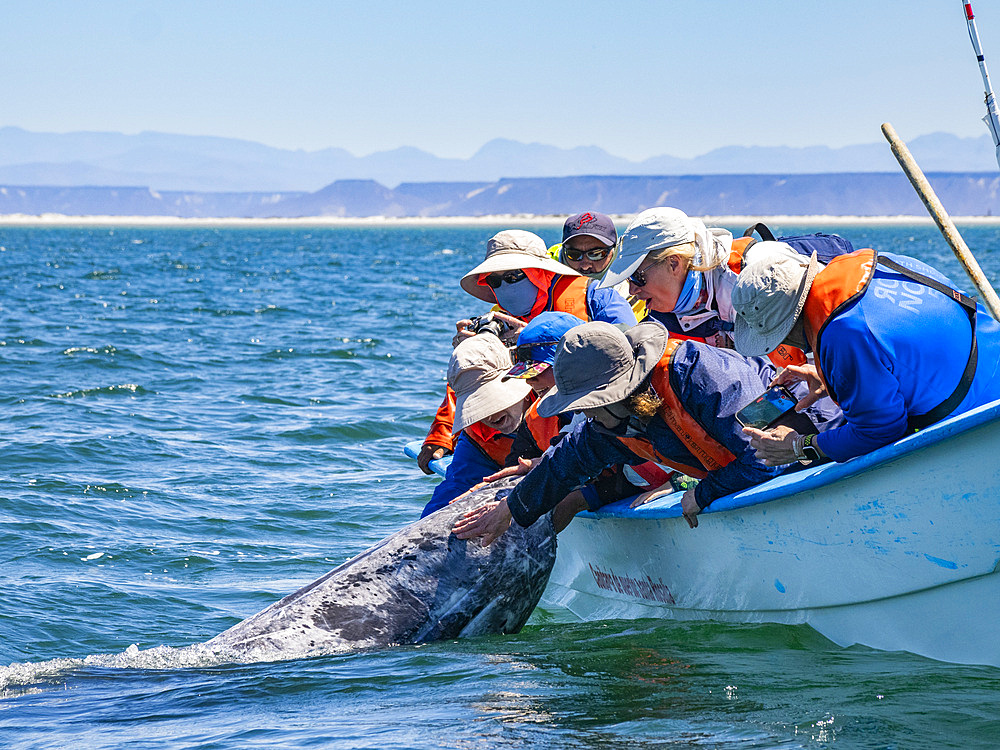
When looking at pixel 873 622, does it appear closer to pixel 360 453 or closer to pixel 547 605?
pixel 547 605

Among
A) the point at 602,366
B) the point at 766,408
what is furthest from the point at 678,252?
the point at 602,366

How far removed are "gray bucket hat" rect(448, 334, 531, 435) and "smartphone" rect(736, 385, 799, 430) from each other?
136 cm

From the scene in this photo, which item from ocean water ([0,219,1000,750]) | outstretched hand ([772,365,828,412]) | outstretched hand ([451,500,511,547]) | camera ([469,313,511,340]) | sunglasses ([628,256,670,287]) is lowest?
ocean water ([0,219,1000,750])

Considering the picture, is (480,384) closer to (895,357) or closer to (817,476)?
(817,476)

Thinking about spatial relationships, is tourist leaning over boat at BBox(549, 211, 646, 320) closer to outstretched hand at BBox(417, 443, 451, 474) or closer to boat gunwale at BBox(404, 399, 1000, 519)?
outstretched hand at BBox(417, 443, 451, 474)

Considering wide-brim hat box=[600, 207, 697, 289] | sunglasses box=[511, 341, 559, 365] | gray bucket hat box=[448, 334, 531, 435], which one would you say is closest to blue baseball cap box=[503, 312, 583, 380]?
sunglasses box=[511, 341, 559, 365]

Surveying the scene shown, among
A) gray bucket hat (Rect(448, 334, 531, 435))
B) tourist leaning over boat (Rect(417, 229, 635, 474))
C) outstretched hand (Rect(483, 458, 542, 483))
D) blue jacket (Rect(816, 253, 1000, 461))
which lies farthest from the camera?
tourist leaning over boat (Rect(417, 229, 635, 474))

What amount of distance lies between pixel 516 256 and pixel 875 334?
279 cm

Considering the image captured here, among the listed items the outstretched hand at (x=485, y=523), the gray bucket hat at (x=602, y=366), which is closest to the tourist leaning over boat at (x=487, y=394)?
the outstretched hand at (x=485, y=523)

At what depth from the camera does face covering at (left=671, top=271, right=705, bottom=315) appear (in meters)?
5.61

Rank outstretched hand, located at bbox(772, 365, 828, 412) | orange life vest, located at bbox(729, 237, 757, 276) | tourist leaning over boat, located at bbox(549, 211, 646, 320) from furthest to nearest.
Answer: tourist leaning over boat, located at bbox(549, 211, 646, 320)
orange life vest, located at bbox(729, 237, 757, 276)
outstretched hand, located at bbox(772, 365, 828, 412)

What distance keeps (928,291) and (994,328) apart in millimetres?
520

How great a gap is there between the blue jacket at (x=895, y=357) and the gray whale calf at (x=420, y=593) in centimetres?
218

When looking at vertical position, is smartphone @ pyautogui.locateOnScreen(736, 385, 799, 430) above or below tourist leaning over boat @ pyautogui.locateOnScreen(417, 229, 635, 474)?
below
